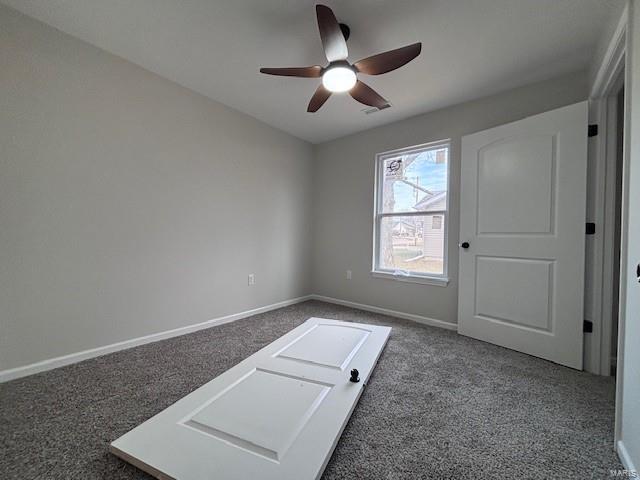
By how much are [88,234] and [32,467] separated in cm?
145

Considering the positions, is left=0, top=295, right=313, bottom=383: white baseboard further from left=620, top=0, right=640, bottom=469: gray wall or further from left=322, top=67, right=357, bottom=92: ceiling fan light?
left=620, top=0, right=640, bottom=469: gray wall

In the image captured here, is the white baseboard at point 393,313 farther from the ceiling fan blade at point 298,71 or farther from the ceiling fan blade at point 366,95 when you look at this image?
the ceiling fan blade at point 298,71

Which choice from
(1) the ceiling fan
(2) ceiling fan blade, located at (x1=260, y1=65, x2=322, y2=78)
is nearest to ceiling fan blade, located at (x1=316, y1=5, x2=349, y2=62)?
(1) the ceiling fan

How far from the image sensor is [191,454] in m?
1.02

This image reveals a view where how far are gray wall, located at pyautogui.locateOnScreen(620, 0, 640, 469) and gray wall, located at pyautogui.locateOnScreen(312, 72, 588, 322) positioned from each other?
1.22 meters

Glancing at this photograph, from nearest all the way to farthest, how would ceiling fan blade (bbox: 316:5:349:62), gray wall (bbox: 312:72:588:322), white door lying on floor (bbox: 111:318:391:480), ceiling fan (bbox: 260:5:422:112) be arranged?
white door lying on floor (bbox: 111:318:391:480)
ceiling fan blade (bbox: 316:5:349:62)
ceiling fan (bbox: 260:5:422:112)
gray wall (bbox: 312:72:588:322)

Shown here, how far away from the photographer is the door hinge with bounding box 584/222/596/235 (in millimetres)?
1932

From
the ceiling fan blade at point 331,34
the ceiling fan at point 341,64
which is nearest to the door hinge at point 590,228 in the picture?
the ceiling fan at point 341,64

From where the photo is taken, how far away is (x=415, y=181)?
3.15 metres

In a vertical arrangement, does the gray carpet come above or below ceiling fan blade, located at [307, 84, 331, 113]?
below

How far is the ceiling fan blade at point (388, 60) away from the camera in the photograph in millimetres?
1551

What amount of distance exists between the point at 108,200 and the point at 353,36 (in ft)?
7.25

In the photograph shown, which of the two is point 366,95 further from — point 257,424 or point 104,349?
point 104,349

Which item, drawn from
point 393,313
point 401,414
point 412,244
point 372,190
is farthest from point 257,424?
point 372,190
